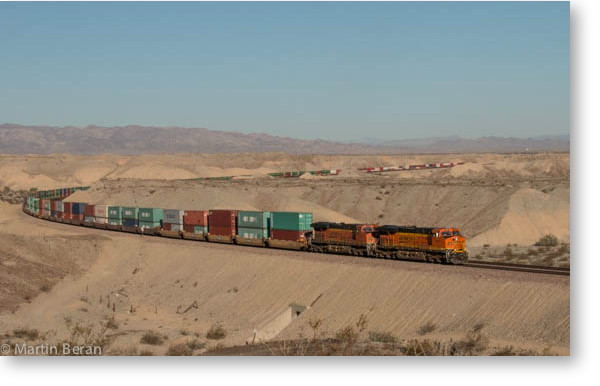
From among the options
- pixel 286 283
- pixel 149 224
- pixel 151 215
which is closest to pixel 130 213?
pixel 149 224

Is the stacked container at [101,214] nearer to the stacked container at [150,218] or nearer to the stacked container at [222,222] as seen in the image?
the stacked container at [150,218]

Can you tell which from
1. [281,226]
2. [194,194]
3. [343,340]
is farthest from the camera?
[194,194]

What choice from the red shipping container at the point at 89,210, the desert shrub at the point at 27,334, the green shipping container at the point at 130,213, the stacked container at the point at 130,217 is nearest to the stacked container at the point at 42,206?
the red shipping container at the point at 89,210

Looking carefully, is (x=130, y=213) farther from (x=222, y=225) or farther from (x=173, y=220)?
(x=222, y=225)

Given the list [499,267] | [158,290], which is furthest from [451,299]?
[158,290]

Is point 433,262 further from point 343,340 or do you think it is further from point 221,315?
point 343,340

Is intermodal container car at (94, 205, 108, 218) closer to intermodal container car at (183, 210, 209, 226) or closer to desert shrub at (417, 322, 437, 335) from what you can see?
intermodal container car at (183, 210, 209, 226)
